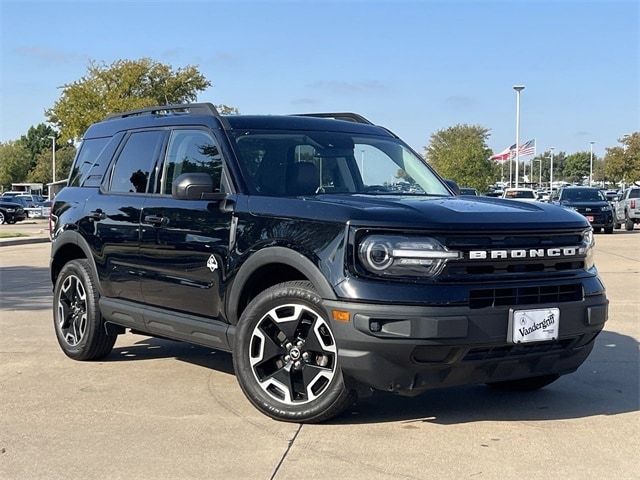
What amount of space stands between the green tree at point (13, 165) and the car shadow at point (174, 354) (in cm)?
10195

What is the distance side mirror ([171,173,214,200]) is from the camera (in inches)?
213

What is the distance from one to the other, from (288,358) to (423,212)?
1.21 metres

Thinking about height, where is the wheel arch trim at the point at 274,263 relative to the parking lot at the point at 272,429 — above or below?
above

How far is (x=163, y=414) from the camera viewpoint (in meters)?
5.34

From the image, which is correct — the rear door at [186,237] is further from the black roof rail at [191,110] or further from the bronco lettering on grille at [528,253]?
the bronco lettering on grille at [528,253]

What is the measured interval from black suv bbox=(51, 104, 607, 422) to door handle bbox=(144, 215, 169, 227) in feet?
0.04

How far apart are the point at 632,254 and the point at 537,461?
15886mm

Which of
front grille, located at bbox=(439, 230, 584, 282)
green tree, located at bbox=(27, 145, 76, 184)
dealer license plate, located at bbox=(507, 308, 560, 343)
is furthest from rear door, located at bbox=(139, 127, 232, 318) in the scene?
green tree, located at bbox=(27, 145, 76, 184)

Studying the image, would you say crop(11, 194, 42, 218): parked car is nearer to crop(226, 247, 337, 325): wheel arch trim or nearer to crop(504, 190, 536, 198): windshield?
crop(504, 190, 536, 198): windshield

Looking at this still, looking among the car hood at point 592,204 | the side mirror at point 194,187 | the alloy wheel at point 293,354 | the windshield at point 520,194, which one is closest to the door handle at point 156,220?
the side mirror at point 194,187

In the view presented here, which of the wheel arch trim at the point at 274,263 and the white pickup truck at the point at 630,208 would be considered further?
the white pickup truck at the point at 630,208

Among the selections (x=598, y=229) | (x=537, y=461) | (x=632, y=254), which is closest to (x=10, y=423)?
(x=537, y=461)

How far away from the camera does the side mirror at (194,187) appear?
541 centimetres

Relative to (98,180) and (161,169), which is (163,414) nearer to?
(161,169)
